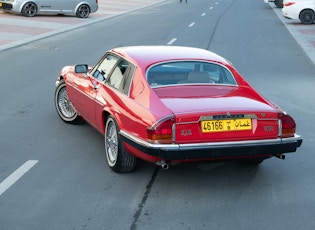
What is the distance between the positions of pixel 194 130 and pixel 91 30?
1798 centimetres

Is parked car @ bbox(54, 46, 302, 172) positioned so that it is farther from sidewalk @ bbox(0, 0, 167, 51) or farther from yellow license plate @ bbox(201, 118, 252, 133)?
sidewalk @ bbox(0, 0, 167, 51)

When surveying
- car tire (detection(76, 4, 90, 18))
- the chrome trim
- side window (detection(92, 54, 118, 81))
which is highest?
side window (detection(92, 54, 118, 81))

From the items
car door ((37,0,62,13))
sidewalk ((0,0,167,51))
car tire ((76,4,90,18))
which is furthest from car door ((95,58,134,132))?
car tire ((76,4,90,18))

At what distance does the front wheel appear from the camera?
85.9 feet

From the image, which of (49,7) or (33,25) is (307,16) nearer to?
(49,7)

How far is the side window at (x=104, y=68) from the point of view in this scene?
23.4 feet

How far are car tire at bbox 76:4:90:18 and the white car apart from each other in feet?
30.7

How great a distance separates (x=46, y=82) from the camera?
11914mm

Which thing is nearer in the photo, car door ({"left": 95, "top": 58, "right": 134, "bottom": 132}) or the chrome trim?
the chrome trim

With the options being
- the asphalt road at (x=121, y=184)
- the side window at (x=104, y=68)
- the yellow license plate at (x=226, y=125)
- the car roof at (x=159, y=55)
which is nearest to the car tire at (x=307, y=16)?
the asphalt road at (x=121, y=184)

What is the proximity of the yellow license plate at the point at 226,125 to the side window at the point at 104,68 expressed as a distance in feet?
6.33

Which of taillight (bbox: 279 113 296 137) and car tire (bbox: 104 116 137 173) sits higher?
taillight (bbox: 279 113 296 137)

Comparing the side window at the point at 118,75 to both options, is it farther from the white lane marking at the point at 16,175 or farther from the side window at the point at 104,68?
the white lane marking at the point at 16,175

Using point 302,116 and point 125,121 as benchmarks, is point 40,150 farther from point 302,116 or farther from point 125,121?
point 302,116
